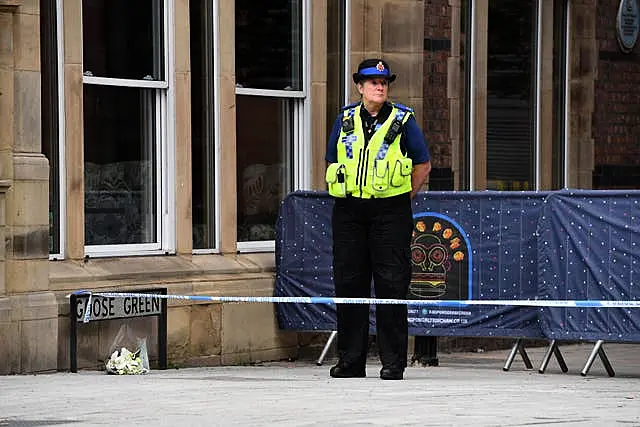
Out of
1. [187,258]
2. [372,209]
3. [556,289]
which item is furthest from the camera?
[187,258]

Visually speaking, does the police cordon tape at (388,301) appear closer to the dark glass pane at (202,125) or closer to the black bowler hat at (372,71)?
the dark glass pane at (202,125)

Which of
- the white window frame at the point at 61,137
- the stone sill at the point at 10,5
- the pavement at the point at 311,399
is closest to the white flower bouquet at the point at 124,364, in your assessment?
the pavement at the point at 311,399

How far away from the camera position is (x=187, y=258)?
12055 millimetres

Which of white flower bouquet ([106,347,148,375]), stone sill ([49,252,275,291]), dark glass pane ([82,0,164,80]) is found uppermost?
dark glass pane ([82,0,164,80])

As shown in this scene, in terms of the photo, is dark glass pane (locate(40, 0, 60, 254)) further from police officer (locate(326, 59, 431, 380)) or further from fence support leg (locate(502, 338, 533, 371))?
fence support leg (locate(502, 338, 533, 371))

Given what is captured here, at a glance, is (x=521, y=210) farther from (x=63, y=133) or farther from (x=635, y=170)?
(x=635, y=170)

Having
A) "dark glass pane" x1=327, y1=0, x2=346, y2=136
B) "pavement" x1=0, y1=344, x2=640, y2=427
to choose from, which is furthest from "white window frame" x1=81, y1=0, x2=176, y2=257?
"dark glass pane" x1=327, y1=0, x2=346, y2=136

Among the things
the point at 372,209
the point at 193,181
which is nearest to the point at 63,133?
the point at 193,181

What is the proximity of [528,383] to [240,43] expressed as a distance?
3.96 m

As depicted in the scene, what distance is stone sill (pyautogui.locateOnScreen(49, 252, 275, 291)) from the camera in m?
10.9

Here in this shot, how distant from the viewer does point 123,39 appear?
11.7 m

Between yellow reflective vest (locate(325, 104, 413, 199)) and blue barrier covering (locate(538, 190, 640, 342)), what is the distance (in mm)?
1762

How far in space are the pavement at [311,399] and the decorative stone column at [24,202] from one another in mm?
255

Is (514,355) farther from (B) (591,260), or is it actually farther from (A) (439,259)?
(B) (591,260)
